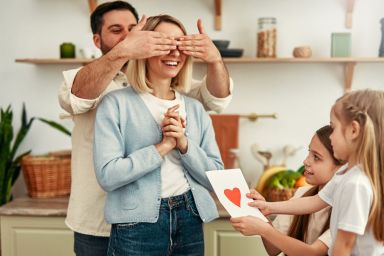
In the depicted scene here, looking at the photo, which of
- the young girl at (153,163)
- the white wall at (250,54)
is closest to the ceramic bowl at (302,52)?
the white wall at (250,54)

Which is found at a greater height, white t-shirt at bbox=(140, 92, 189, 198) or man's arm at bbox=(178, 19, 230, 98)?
man's arm at bbox=(178, 19, 230, 98)

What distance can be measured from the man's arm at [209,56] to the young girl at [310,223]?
34 centimetres

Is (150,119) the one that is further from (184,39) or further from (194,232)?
(194,232)

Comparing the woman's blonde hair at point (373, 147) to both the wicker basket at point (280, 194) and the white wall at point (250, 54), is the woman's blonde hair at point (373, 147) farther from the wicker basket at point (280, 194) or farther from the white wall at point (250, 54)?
the white wall at point (250, 54)

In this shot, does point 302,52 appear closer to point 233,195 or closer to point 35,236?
point 233,195

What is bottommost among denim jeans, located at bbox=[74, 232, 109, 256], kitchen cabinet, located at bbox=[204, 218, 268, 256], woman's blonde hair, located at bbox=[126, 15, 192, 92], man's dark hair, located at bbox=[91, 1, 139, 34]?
kitchen cabinet, located at bbox=[204, 218, 268, 256]

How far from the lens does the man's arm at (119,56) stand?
150cm

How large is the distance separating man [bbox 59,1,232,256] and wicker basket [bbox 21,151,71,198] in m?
0.97

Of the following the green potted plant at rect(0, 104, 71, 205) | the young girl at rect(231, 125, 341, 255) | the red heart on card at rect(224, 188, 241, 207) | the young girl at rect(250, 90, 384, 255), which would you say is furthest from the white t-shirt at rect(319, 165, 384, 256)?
the green potted plant at rect(0, 104, 71, 205)

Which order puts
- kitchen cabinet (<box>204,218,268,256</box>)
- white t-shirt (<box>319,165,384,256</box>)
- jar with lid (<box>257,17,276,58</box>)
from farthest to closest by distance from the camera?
jar with lid (<box>257,17,276,58</box>), kitchen cabinet (<box>204,218,268,256</box>), white t-shirt (<box>319,165,384,256</box>)

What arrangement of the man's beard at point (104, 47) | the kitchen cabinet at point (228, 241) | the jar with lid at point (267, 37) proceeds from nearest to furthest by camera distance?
the man's beard at point (104, 47), the kitchen cabinet at point (228, 241), the jar with lid at point (267, 37)

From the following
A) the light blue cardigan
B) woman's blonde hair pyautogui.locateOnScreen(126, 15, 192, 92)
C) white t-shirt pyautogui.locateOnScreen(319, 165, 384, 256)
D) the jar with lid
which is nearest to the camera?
white t-shirt pyautogui.locateOnScreen(319, 165, 384, 256)

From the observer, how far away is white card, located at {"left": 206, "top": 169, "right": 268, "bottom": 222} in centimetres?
150

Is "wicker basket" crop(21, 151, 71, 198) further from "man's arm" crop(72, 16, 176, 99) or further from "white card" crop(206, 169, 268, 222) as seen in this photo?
"white card" crop(206, 169, 268, 222)
